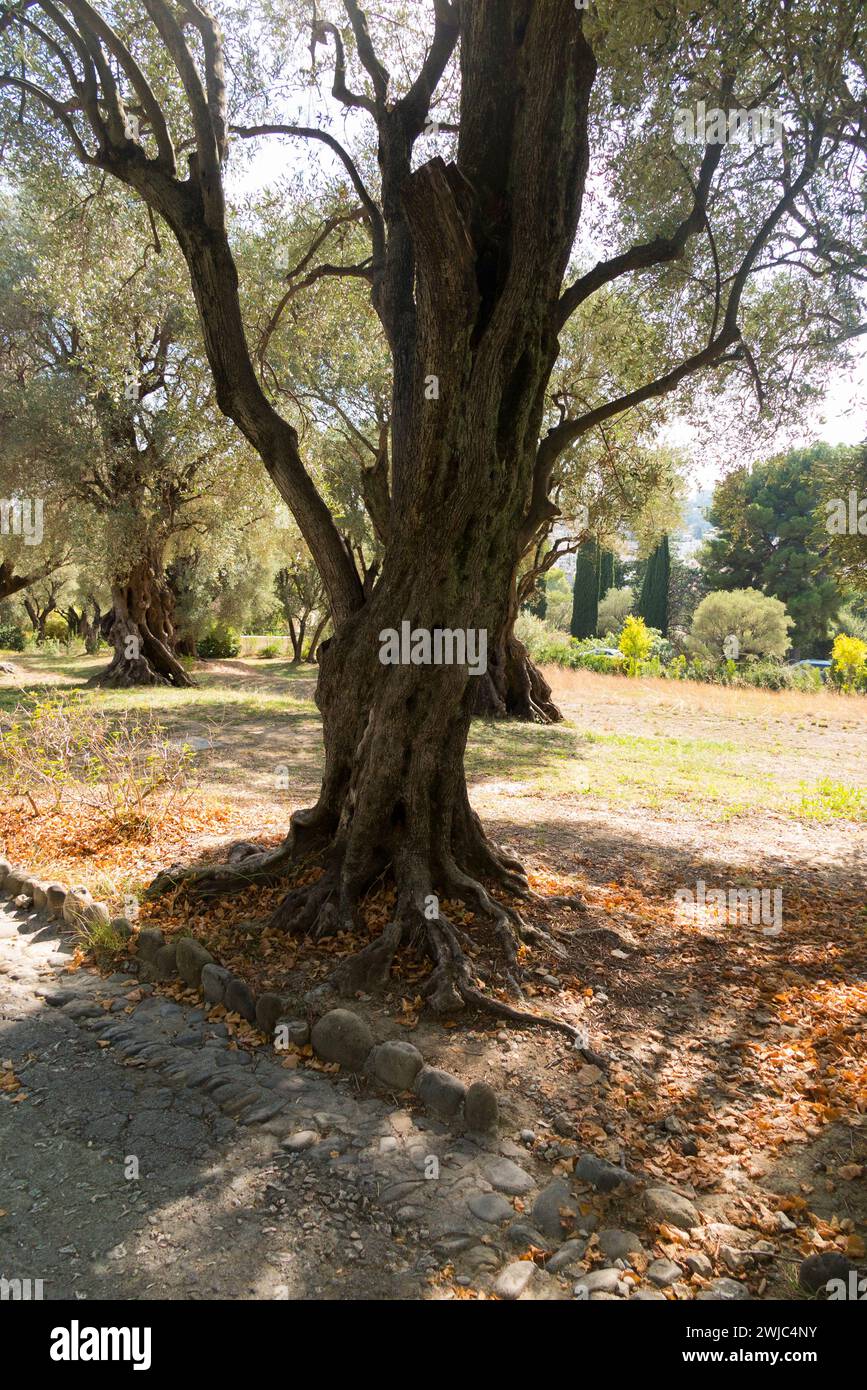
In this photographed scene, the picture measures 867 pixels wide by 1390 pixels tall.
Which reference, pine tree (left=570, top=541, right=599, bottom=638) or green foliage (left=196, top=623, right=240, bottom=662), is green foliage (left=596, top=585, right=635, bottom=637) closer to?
pine tree (left=570, top=541, right=599, bottom=638)

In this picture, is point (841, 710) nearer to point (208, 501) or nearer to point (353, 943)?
point (208, 501)

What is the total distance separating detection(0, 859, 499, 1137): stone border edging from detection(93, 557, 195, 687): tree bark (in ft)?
54.2

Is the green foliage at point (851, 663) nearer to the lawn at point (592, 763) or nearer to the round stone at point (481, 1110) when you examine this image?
the lawn at point (592, 763)

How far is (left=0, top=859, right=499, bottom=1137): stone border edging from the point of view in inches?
140

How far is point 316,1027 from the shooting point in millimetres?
4023

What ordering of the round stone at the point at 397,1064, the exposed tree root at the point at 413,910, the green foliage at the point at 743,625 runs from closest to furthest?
the round stone at the point at 397,1064, the exposed tree root at the point at 413,910, the green foliage at the point at 743,625

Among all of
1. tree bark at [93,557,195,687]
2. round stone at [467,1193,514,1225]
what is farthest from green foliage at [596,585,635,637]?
round stone at [467,1193,514,1225]

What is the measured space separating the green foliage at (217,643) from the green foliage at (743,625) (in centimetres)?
1913

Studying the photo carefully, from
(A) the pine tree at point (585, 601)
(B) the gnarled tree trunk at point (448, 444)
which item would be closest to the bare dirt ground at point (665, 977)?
(B) the gnarled tree trunk at point (448, 444)

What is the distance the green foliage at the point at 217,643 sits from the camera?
104 ft

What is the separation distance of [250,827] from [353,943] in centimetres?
309

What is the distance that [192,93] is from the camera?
558 centimetres

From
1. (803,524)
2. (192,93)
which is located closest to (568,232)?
(192,93)
